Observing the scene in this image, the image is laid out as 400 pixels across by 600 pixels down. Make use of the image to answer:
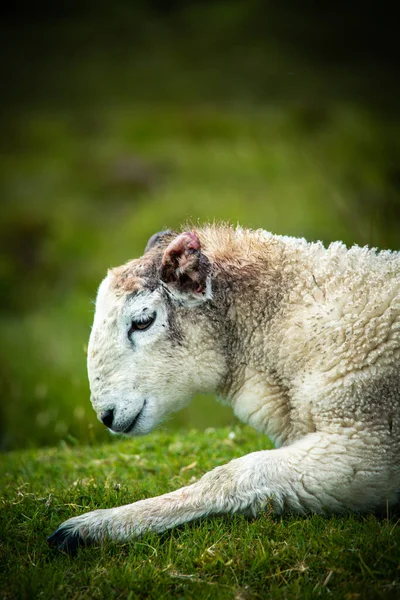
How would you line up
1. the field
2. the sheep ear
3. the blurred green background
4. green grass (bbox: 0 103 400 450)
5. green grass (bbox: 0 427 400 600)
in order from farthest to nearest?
the blurred green background
green grass (bbox: 0 103 400 450)
the sheep ear
the field
green grass (bbox: 0 427 400 600)

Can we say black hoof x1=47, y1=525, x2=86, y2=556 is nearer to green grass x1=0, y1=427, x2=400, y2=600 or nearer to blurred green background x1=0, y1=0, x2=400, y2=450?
green grass x1=0, y1=427, x2=400, y2=600

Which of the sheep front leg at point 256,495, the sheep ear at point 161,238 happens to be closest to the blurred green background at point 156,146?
the sheep ear at point 161,238

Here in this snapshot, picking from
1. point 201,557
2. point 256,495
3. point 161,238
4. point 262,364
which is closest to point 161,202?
point 161,238

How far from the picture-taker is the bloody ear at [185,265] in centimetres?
542

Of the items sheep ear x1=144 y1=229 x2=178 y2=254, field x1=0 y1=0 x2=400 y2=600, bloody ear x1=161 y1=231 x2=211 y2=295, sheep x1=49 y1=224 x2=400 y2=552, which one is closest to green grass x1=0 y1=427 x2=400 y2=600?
field x1=0 y1=0 x2=400 y2=600

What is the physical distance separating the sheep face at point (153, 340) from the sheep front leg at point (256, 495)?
754mm

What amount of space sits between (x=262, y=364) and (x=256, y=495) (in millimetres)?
984

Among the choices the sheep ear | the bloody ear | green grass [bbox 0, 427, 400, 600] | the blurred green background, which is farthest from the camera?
the blurred green background

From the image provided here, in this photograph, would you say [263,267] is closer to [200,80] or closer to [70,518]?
[70,518]

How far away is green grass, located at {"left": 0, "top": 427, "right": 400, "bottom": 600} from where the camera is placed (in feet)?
14.1

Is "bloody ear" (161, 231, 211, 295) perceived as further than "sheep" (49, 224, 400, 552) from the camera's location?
Yes

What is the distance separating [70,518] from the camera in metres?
5.12

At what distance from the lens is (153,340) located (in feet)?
17.9

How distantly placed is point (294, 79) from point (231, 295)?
34.3m
